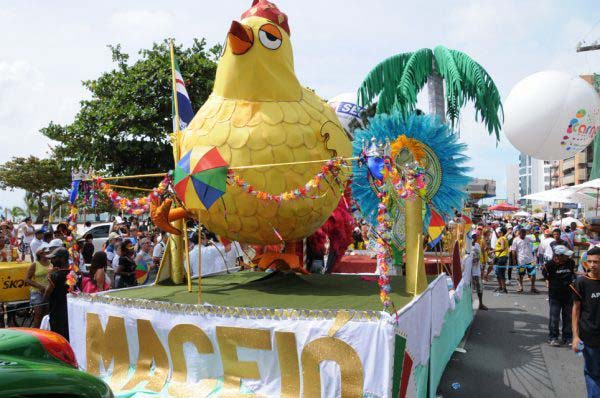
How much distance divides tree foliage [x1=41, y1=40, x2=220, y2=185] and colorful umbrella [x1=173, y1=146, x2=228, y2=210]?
977 centimetres

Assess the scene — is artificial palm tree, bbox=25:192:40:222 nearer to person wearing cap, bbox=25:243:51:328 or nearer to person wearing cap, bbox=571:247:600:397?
person wearing cap, bbox=25:243:51:328

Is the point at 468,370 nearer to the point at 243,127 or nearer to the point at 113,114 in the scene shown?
the point at 243,127

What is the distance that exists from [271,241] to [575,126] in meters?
5.90

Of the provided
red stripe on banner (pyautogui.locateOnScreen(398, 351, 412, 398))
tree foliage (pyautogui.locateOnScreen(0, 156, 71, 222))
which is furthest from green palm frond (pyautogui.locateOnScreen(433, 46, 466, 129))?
tree foliage (pyautogui.locateOnScreen(0, 156, 71, 222))

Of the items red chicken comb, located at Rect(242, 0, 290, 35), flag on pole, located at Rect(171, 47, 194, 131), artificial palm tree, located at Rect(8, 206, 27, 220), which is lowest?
artificial palm tree, located at Rect(8, 206, 27, 220)

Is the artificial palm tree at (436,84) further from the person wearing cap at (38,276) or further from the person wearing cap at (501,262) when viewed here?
the person wearing cap at (38,276)

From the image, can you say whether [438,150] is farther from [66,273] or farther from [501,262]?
[501,262]

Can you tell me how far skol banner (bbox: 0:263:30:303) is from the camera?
7684 mm

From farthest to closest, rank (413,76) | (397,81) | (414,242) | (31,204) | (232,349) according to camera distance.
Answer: (31,204) < (397,81) < (413,76) < (414,242) < (232,349)

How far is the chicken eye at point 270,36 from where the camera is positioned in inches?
227

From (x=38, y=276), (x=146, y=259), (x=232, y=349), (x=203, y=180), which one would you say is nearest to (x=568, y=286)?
(x=232, y=349)

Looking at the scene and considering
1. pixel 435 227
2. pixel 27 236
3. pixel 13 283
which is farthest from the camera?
pixel 27 236

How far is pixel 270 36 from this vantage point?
5.82 m

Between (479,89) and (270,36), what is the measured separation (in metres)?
5.11
